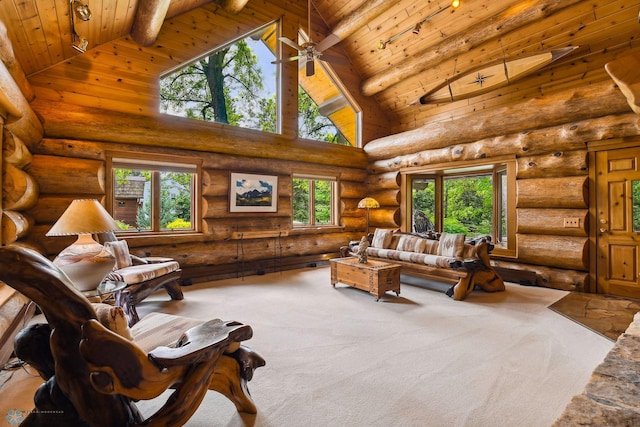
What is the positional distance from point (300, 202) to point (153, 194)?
324 centimetres

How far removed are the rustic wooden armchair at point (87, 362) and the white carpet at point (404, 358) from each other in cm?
57

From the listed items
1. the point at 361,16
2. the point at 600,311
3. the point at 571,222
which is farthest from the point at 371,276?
the point at 361,16

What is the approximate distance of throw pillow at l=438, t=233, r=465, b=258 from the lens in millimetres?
4934

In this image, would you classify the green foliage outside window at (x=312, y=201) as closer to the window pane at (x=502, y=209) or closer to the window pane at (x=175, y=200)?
the window pane at (x=175, y=200)

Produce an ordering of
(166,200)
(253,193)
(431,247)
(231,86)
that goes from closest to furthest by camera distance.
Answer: (431,247)
(166,200)
(231,86)
(253,193)

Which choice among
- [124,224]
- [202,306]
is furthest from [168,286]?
[124,224]

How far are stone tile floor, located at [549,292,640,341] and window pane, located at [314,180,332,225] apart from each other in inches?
197

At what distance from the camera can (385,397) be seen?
6.91 feet

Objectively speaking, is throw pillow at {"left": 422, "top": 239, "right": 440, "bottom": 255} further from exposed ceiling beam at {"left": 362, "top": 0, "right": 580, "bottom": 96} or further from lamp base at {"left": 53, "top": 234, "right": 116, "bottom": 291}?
lamp base at {"left": 53, "top": 234, "right": 116, "bottom": 291}

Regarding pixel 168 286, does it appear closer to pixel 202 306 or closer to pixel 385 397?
pixel 202 306

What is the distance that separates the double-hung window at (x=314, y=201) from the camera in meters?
7.47

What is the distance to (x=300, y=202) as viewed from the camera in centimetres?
753

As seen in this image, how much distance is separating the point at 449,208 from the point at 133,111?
7.44 m

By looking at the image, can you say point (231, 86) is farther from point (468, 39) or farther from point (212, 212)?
point (468, 39)
